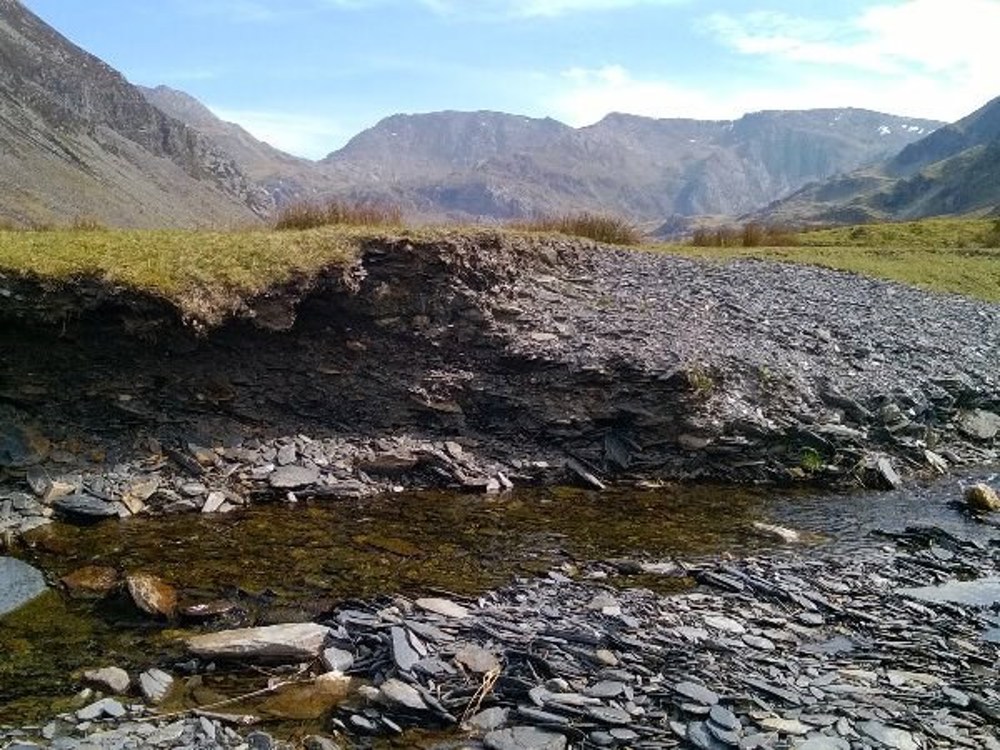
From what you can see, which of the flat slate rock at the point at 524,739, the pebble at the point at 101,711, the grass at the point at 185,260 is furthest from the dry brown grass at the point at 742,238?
the pebble at the point at 101,711

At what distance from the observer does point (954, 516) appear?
14531 millimetres

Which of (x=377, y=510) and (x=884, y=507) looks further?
(x=884, y=507)

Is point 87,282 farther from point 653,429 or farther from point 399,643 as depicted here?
point 653,429

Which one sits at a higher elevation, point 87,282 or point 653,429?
point 87,282

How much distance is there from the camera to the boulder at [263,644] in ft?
27.3

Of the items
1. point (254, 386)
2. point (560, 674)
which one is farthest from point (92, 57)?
point (560, 674)

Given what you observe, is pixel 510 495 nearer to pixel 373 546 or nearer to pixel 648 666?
pixel 373 546

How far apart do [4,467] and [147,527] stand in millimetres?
3066

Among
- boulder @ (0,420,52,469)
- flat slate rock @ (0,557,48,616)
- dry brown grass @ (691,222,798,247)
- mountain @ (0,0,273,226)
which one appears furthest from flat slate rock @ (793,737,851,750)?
mountain @ (0,0,273,226)

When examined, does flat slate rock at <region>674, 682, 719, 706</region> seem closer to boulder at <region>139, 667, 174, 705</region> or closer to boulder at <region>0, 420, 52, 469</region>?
boulder at <region>139, 667, 174, 705</region>

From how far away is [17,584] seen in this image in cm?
994

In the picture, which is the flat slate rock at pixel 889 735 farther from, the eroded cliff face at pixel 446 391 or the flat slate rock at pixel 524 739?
the eroded cliff face at pixel 446 391

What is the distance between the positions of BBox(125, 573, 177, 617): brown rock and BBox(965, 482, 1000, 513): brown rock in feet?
46.7

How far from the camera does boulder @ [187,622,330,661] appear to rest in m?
8.32
